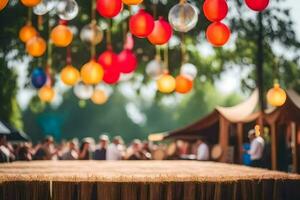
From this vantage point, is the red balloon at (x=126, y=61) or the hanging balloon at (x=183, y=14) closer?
the hanging balloon at (x=183, y=14)

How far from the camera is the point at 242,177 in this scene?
6.66 m

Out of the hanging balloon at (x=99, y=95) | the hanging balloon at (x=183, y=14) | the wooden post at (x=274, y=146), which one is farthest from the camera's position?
the wooden post at (x=274, y=146)

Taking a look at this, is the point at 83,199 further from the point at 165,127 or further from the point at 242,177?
the point at 165,127

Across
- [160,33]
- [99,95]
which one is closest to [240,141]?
[99,95]

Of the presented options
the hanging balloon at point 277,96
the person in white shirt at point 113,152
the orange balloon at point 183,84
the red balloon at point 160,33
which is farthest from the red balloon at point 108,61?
the person in white shirt at point 113,152

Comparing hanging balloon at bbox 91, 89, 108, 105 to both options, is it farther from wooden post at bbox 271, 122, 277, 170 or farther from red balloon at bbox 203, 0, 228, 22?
wooden post at bbox 271, 122, 277, 170

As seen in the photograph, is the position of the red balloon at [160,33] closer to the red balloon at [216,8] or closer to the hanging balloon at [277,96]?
the red balloon at [216,8]

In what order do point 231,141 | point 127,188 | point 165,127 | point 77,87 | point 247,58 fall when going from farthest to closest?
point 165,127 < point 247,58 < point 231,141 < point 77,87 < point 127,188

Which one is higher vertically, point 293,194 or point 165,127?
point 165,127

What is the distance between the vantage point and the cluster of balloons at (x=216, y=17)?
803 centimetres

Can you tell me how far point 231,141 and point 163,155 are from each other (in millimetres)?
2504

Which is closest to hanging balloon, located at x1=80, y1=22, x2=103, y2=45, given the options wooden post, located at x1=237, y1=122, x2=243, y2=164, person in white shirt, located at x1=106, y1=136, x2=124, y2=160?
person in white shirt, located at x1=106, y1=136, x2=124, y2=160

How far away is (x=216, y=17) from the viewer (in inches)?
320

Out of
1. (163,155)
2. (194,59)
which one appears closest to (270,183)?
(163,155)
